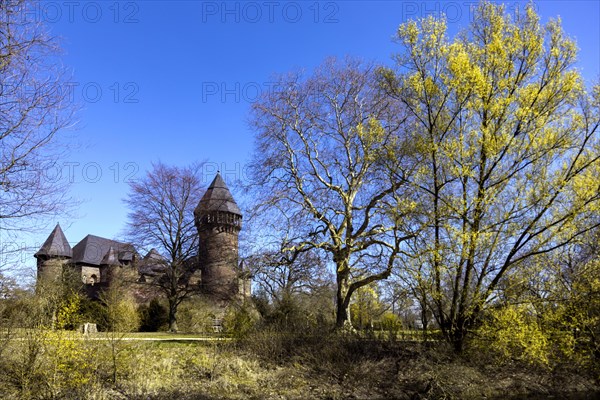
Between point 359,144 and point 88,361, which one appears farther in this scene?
point 359,144

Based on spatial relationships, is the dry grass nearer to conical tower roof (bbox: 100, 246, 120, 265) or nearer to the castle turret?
the castle turret

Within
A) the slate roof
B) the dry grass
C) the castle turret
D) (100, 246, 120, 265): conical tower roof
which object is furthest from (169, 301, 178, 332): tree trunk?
the slate roof

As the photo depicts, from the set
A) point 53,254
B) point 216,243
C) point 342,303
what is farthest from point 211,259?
point 53,254

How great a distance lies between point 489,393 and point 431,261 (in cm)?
364

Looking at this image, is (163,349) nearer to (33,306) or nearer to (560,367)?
(33,306)

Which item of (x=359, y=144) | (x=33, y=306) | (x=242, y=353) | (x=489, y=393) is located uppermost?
(x=359, y=144)

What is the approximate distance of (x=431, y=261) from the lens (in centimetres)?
1193

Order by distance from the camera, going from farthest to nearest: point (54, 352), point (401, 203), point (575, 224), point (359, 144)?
point (359, 144) → point (401, 203) → point (575, 224) → point (54, 352)

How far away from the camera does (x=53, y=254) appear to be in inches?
1630

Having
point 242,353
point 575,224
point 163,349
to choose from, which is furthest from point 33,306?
point 575,224

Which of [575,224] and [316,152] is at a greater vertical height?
[316,152]

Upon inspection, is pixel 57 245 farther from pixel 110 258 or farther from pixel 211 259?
pixel 211 259

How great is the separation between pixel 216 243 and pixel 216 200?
9.59 feet

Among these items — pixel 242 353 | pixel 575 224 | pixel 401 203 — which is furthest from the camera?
pixel 242 353
